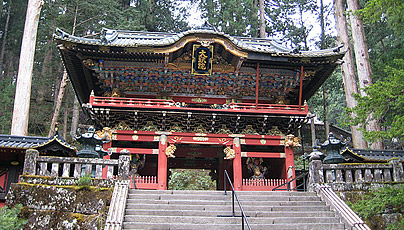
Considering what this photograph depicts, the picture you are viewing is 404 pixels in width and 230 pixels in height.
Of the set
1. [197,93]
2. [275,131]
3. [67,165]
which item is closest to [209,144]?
[197,93]

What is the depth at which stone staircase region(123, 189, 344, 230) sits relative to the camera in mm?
7270

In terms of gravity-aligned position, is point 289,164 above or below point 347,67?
below

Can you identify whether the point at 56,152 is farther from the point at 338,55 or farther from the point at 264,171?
the point at 338,55

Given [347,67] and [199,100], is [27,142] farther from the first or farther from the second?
[347,67]

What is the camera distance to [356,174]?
9.09 m

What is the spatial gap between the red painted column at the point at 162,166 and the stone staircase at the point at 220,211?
12.8ft

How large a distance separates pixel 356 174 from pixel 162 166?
259 inches

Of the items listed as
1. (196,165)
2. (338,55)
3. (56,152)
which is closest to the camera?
(56,152)

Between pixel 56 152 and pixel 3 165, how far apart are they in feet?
5.82

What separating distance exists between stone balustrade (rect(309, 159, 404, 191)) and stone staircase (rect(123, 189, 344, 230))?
0.56 m

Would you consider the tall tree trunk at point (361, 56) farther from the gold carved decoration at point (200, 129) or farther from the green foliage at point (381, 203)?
the green foliage at point (381, 203)

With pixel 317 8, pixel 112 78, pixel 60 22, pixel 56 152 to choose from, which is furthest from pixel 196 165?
pixel 317 8

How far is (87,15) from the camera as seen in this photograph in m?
22.7

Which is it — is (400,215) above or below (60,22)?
below
